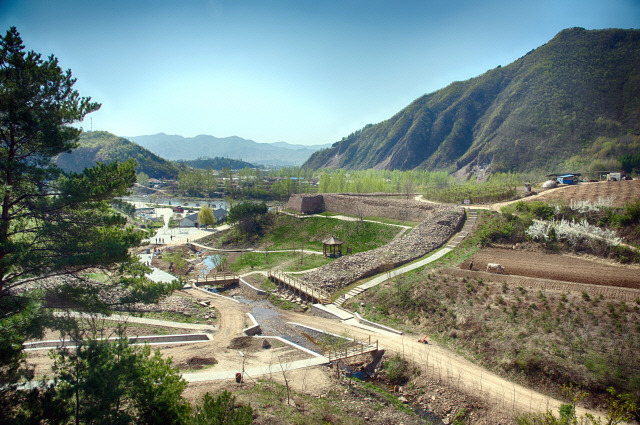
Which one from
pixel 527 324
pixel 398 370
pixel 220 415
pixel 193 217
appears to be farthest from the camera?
pixel 193 217

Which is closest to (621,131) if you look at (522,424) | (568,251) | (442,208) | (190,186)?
(442,208)

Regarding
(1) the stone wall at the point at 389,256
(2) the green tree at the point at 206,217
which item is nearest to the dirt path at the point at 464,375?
(1) the stone wall at the point at 389,256

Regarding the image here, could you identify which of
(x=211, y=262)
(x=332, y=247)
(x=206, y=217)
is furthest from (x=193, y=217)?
(x=332, y=247)

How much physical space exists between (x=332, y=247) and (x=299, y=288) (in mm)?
7934

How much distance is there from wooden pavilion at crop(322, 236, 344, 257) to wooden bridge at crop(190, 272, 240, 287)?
775cm

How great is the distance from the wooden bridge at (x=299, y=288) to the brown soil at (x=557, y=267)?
8451mm

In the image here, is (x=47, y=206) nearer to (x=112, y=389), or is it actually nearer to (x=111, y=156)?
(x=112, y=389)

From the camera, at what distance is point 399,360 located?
1385 cm

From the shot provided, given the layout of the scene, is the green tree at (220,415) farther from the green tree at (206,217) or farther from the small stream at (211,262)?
the green tree at (206,217)

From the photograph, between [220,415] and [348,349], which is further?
[348,349]

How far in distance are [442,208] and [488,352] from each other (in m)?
19.8

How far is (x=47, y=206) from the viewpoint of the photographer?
9789 mm

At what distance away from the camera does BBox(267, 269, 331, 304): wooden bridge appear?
71.3 ft

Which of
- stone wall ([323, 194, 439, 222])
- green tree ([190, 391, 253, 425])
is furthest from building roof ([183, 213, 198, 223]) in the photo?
green tree ([190, 391, 253, 425])
